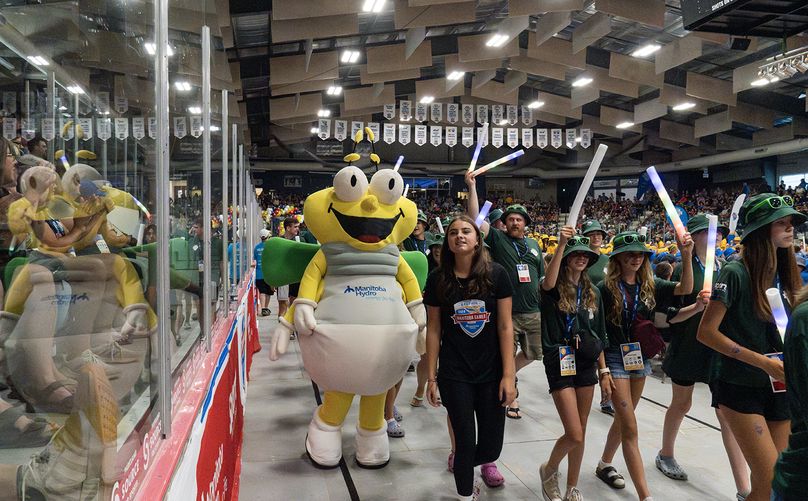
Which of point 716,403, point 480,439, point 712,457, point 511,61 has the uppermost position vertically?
point 511,61

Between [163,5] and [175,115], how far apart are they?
0.42 meters

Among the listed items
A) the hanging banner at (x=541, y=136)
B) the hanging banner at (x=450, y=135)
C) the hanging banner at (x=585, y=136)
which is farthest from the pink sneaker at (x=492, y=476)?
the hanging banner at (x=585, y=136)

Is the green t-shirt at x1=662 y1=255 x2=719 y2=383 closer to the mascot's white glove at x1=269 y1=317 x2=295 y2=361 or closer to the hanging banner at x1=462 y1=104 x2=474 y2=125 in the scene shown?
the mascot's white glove at x1=269 y1=317 x2=295 y2=361

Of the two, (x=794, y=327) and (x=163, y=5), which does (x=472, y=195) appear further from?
(x=163, y=5)

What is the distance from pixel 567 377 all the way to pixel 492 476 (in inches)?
31.6

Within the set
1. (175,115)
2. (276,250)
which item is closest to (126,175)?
(175,115)

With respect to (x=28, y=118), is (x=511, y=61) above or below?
above

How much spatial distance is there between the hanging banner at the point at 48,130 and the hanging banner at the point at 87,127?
90 mm

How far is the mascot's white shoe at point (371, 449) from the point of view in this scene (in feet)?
10.9

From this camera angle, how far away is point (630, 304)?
306 centimetres

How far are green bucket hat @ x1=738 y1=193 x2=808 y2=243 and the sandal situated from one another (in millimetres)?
1598

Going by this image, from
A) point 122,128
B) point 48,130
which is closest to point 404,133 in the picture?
point 48,130

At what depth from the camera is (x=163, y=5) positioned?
1219mm

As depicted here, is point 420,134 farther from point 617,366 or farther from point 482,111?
point 617,366
